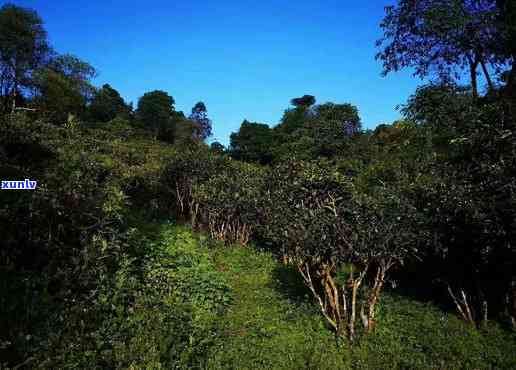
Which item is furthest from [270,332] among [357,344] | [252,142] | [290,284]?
[252,142]

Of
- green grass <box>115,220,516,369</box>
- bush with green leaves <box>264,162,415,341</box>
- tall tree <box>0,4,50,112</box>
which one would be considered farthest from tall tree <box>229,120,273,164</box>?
bush with green leaves <box>264,162,415,341</box>

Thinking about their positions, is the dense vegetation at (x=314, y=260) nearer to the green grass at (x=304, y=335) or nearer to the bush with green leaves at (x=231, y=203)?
the green grass at (x=304, y=335)

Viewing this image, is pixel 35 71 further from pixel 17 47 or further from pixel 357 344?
pixel 357 344

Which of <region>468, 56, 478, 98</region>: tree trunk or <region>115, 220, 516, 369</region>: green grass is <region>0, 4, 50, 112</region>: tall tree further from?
<region>468, 56, 478, 98</region>: tree trunk

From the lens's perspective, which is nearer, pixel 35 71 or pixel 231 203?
pixel 231 203

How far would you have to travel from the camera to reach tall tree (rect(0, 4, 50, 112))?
33.5m

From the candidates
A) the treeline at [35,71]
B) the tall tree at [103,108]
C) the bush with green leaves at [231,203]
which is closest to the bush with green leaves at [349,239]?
the bush with green leaves at [231,203]

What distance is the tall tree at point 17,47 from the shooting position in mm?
33531

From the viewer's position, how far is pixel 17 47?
3434 centimetres

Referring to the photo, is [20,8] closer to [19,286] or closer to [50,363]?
[19,286]

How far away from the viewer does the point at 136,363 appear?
21.1 feet

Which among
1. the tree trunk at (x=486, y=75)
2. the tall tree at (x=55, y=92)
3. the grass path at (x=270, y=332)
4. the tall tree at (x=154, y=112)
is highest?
the tall tree at (x=154, y=112)

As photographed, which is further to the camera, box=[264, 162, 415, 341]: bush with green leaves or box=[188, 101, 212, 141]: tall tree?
box=[188, 101, 212, 141]: tall tree

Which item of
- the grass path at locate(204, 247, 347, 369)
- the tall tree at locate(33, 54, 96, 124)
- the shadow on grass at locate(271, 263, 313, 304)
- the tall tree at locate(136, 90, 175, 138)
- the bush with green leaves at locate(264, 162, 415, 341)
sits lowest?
the grass path at locate(204, 247, 347, 369)
